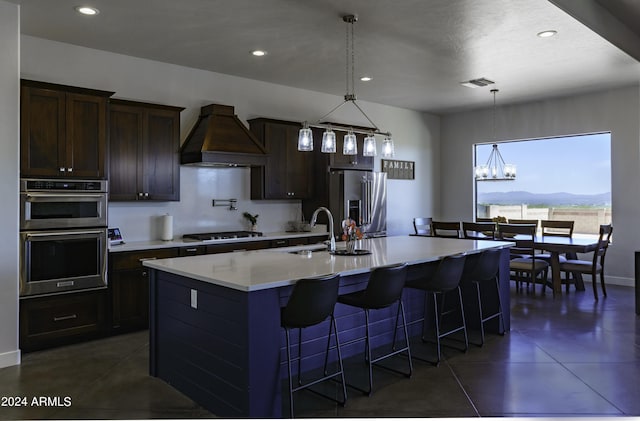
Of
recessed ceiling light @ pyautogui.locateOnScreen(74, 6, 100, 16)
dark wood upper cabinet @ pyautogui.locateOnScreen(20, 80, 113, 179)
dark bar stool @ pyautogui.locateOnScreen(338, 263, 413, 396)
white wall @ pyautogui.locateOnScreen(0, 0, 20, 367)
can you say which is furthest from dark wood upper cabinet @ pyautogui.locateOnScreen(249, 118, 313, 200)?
dark bar stool @ pyautogui.locateOnScreen(338, 263, 413, 396)

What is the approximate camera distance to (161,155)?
520 cm

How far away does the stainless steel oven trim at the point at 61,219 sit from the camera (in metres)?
4.06

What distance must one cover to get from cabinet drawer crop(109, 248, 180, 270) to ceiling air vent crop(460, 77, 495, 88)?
4373 mm

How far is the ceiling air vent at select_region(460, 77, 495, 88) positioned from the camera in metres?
6.35

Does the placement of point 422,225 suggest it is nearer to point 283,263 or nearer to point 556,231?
point 556,231

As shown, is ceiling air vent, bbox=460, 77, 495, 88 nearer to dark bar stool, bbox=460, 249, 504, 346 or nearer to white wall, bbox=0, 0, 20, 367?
dark bar stool, bbox=460, 249, 504, 346

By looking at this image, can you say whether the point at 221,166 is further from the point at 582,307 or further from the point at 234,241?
the point at 582,307

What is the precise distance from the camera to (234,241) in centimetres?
544

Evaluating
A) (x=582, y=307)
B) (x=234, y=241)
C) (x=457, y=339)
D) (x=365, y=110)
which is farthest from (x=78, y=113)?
(x=582, y=307)

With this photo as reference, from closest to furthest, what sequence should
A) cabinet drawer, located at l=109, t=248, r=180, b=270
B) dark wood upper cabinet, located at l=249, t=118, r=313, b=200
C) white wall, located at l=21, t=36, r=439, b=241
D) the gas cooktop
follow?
cabinet drawer, located at l=109, t=248, r=180, b=270
white wall, located at l=21, t=36, r=439, b=241
the gas cooktop
dark wood upper cabinet, located at l=249, t=118, r=313, b=200

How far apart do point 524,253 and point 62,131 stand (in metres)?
5.67

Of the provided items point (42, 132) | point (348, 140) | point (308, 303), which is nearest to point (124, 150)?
point (42, 132)

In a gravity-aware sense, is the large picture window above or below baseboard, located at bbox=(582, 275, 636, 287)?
above

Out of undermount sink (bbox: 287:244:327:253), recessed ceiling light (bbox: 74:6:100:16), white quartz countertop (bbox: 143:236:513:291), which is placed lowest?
white quartz countertop (bbox: 143:236:513:291)
